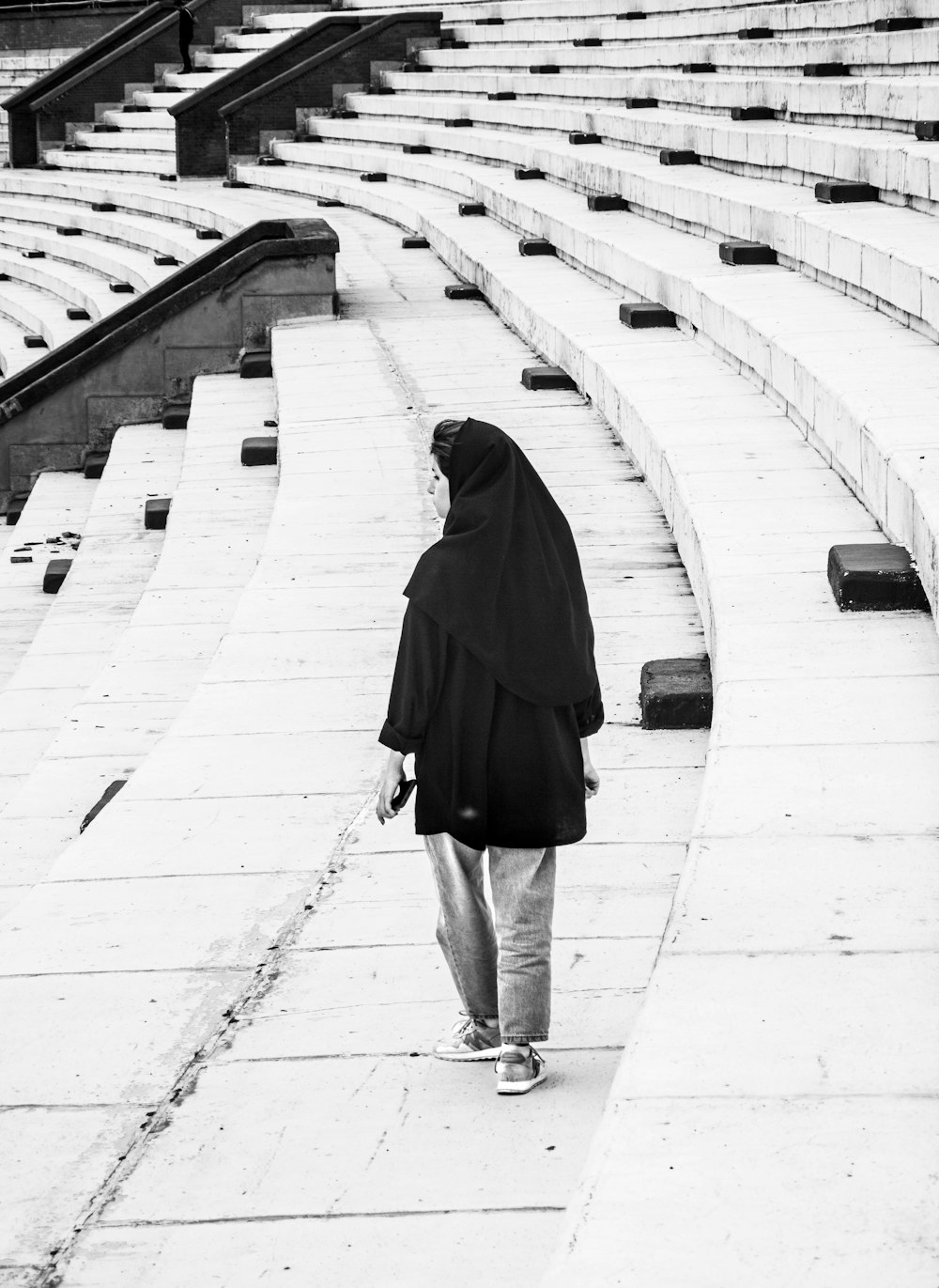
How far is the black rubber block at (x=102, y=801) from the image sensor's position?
5750 millimetres

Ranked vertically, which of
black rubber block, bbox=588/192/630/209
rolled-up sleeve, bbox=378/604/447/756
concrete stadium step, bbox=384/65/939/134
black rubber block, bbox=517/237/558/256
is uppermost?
concrete stadium step, bbox=384/65/939/134

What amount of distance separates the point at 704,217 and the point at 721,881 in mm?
7847

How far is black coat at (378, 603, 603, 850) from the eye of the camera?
11.4 ft

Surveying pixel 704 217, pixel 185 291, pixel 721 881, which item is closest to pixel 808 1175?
pixel 721 881

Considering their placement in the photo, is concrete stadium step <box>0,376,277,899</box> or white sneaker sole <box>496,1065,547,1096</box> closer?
white sneaker sole <box>496,1065,547,1096</box>

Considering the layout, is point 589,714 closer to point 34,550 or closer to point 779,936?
point 779,936

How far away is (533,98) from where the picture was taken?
707 inches

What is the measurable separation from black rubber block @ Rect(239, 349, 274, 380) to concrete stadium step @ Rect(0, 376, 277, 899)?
3.39ft

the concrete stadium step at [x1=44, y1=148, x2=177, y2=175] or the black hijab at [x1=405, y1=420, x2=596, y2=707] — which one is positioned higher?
the concrete stadium step at [x1=44, y1=148, x2=177, y2=175]

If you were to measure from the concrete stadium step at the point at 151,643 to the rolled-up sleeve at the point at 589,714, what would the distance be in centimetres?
258

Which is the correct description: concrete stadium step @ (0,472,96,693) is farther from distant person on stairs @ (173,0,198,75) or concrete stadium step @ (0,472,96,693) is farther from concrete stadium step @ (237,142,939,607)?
distant person on stairs @ (173,0,198,75)

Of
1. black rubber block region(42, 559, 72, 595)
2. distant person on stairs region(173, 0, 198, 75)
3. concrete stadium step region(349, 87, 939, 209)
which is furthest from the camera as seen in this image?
distant person on stairs region(173, 0, 198, 75)

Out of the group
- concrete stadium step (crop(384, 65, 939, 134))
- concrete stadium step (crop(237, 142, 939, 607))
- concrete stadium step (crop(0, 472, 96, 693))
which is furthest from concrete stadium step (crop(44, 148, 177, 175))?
concrete stadium step (crop(0, 472, 96, 693))

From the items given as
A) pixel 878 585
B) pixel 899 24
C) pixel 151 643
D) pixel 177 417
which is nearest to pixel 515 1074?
pixel 878 585
